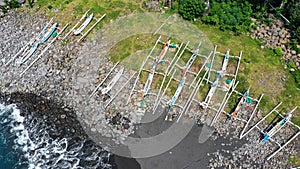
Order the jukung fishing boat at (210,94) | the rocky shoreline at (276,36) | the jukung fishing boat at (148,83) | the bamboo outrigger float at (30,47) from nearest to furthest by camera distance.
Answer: the jukung fishing boat at (210,94) < the jukung fishing boat at (148,83) < the rocky shoreline at (276,36) < the bamboo outrigger float at (30,47)

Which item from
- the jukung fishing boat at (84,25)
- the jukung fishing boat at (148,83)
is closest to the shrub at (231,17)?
the jukung fishing boat at (148,83)

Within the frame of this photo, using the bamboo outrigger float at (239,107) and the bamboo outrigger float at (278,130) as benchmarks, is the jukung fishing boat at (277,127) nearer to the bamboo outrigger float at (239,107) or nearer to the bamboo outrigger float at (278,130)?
the bamboo outrigger float at (278,130)

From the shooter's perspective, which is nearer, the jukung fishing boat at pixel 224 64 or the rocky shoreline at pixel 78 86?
the rocky shoreline at pixel 78 86

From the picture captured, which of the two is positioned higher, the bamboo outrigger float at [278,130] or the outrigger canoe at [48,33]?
the outrigger canoe at [48,33]

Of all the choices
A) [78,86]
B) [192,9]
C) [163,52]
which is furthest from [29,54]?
[192,9]

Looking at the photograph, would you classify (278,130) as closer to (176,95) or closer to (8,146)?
(176,95)

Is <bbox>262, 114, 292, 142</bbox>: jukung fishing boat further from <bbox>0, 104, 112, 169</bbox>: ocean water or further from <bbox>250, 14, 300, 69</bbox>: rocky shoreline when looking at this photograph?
<bbox>0, 104, 112, 169</bbox>: ocean water
